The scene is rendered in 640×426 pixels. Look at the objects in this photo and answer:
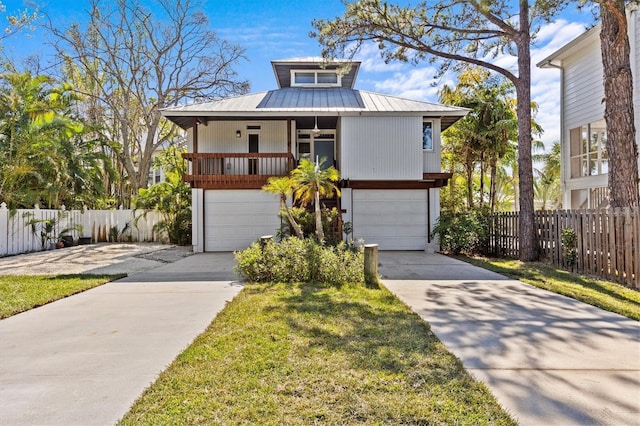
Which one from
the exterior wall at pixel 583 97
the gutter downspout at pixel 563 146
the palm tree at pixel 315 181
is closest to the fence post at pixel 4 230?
the palm tree at pixel 315 181

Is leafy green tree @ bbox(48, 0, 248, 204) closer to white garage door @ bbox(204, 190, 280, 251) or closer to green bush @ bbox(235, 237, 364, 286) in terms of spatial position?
white garage door @ bbox(204, 190, 280, 251)

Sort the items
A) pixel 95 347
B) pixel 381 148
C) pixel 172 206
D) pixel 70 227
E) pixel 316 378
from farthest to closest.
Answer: pixel 172 206 → pixel 70 227 → pixel 381 148 → pixel 95 347 → pixel 316 378

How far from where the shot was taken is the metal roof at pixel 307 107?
1330cm

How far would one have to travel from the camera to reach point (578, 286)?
702cm

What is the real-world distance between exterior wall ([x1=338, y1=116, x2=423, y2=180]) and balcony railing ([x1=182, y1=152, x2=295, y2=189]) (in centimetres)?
223

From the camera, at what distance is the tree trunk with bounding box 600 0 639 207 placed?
8.38 m

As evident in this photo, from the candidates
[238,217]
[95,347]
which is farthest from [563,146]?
[95,347]

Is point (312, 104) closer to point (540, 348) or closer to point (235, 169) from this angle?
point (235, 169)

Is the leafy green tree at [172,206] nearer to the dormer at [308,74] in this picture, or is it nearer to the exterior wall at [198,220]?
the exterior wall at [198,220]

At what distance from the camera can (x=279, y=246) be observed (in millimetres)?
7898

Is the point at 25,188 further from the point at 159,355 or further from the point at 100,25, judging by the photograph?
the point at 159,355

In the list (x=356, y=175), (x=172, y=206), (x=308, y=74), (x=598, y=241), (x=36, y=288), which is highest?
(x=308, y=74)

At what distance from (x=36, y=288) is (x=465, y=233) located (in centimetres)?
1147

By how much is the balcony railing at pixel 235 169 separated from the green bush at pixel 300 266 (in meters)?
6.14
